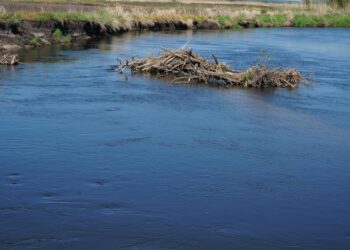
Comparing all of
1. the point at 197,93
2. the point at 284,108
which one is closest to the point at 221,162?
the point at 284,108

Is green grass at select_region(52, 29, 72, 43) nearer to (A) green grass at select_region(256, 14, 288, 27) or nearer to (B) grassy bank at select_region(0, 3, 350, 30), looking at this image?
(B) grassy bank at select_region(0, 3, 350, 30)

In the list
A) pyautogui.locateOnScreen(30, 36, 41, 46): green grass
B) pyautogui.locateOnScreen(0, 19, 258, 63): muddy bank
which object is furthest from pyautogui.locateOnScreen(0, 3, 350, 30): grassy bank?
pyautogui.locateOnScreen(30, 36, 41, 46): green grass

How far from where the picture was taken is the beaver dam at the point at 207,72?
22266 mm

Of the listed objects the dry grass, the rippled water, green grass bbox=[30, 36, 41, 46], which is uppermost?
the dry grass

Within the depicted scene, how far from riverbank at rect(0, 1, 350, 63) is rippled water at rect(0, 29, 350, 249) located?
11.1 metres

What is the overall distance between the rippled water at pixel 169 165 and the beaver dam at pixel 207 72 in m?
0.86

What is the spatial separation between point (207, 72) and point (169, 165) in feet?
35.6

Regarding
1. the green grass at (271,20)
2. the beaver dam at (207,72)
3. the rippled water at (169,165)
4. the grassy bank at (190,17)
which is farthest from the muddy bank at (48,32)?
the green grass at (271,20)

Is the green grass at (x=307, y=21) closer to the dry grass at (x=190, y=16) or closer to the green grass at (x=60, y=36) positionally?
the dry grass at (x=190, y=16)

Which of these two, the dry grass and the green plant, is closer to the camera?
the green plant

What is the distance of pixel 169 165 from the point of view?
12.5 m

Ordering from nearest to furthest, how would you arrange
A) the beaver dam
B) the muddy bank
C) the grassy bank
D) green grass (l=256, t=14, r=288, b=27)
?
the beaver dam, the muddy bank, the grassy bank, green grass (l=256, t=14, r=288, b=27)

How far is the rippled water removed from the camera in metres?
9.27

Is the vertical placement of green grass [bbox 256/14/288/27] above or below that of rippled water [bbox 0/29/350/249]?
above
